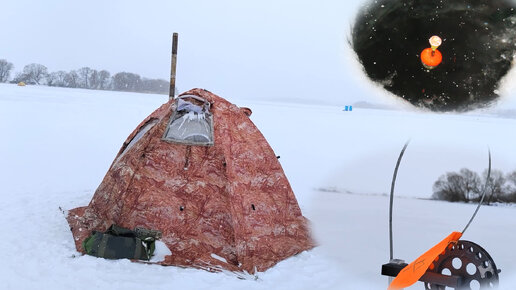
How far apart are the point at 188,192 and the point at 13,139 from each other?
11.7 m

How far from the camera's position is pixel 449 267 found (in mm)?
2326

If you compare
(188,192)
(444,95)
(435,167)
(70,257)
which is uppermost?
(444,95)

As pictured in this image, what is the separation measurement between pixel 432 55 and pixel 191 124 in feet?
13.6

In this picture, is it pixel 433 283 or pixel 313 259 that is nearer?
pixel 433 283

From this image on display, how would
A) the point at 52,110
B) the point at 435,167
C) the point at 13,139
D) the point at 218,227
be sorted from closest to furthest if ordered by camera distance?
1. the point at 435,167
2. the point at 218,227
3. the point at 13,139
4. the point at 52,110

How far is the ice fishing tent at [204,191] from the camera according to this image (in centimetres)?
514

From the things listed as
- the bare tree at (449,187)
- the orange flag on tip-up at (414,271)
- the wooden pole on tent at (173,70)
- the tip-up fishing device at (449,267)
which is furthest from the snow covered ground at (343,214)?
the wooden pole on tent at (173,70)

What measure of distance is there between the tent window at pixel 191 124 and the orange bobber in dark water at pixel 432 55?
399cm

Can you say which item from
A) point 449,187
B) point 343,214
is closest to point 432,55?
point 449,187

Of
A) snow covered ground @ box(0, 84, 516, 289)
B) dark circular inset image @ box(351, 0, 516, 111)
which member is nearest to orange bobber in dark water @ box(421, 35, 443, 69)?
dark circular inset image @ box(351, 0, 516, 111)

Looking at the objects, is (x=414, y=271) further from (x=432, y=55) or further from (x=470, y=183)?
(x=432, y=55)

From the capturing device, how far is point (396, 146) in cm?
200

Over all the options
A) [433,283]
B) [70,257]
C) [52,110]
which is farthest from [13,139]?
[433,283]

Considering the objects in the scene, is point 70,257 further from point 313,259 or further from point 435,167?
point 435,167
